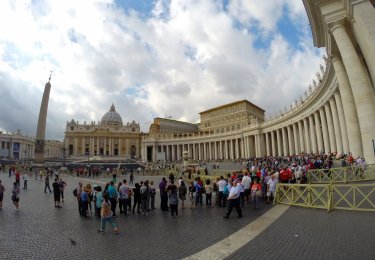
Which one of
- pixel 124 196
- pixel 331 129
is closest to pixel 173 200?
pixel 124 196

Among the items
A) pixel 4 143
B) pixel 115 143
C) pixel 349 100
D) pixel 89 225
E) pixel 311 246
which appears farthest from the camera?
pixel 115 143

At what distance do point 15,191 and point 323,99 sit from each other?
4097 cm

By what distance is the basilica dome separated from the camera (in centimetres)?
15750

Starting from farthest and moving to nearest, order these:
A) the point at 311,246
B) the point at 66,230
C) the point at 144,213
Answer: the point at 144,213
the point at 66,230
the point at 311,246

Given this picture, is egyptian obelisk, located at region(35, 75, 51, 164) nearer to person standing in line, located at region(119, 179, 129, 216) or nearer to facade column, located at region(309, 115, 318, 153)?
person standing in line, located at region(119, 179, 129, 216)

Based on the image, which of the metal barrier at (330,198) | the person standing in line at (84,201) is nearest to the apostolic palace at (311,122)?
the metal barrier at (330,198)

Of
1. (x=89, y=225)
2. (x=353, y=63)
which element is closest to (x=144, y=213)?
(x=89, y=225)

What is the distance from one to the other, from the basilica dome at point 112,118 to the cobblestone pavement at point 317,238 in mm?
154752

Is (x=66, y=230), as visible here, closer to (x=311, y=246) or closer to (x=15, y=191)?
(x=15, y=191)

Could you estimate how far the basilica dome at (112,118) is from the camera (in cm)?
15750

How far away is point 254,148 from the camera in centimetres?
8156

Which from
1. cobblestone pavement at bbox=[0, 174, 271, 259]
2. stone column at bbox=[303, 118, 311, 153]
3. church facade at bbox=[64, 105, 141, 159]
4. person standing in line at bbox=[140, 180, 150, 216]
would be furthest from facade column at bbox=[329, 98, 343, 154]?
church facade at bbox=[64, 105, 141, 159]

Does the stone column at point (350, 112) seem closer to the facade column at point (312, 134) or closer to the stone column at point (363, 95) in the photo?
the stone column at point (363, 95)

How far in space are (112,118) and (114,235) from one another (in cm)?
15730
